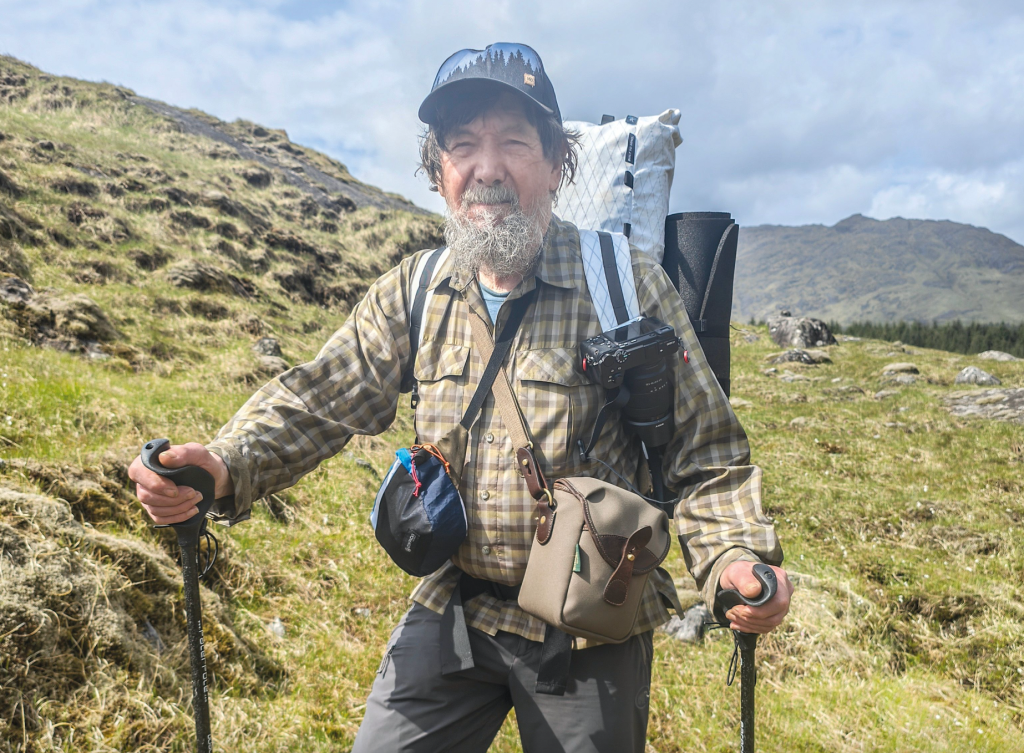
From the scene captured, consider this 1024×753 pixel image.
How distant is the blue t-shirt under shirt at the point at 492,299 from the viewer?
2.73m

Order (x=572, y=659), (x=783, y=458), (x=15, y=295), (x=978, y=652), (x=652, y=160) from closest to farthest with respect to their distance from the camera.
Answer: (x=572, y=659), (x=652, y=160), (x=978, y=652), (x=15, y=295), (x=783, y=458)

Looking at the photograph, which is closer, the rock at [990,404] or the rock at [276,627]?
the rock at [276,627]

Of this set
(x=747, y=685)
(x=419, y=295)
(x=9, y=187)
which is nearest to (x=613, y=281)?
(x=419, y=295)

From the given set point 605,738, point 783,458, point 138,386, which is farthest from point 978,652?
point 138,386

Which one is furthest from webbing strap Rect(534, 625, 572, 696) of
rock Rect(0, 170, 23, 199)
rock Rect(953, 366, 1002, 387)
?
rock Rect(953, 366, 1002, 387)

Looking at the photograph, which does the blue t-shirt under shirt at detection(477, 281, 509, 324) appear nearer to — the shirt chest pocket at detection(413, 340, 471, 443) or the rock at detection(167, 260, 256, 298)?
the shirt chest pocket at detection(413, 340, 471, 443)

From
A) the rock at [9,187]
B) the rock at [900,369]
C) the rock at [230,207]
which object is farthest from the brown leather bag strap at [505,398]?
the rock at [230,207]

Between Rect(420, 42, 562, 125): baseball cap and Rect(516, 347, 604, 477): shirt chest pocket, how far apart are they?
1.18m

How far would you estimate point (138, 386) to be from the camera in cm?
827

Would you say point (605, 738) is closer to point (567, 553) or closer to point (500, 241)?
point (567, 553)

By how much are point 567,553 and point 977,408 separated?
16727 millimetres

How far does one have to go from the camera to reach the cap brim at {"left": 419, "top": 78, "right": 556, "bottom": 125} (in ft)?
8.64

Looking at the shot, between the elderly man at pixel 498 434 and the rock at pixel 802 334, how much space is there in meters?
31.0

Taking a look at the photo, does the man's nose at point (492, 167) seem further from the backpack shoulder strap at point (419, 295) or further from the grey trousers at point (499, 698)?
the grey trousers at point (499, 698)
